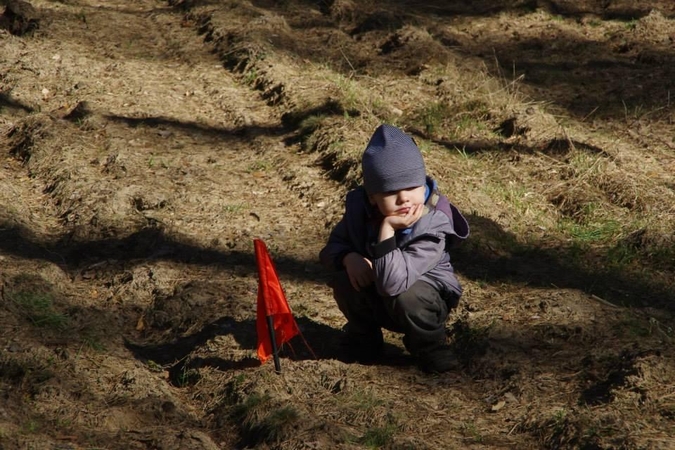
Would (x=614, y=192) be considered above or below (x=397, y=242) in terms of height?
below

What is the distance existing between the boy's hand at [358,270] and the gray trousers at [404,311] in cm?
10

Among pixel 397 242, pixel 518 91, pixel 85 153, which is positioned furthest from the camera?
pixel 518 91

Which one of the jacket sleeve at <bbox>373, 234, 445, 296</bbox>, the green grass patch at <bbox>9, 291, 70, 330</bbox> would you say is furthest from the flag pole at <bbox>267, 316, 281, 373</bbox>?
the green grass patch at <bbox>9, 291, 70, 330</bbox>

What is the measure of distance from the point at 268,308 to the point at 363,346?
55cm

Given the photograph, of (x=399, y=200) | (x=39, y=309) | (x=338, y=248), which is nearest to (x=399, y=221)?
(x=399, y=200)

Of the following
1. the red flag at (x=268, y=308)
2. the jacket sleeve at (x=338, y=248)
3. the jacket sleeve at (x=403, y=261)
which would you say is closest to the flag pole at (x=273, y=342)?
the red flag at (x=268, y=308)

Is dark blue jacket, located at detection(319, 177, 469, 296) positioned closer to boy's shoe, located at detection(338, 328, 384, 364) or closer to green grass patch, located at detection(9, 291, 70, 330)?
boy's shoe, located at detection(338, 328, 384, 364)

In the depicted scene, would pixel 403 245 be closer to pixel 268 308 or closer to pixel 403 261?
pixel 403 261

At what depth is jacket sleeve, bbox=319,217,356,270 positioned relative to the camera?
13.6 ft

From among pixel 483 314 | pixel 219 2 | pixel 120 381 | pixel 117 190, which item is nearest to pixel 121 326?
pixel 120 381

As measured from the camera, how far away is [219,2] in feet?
31.5

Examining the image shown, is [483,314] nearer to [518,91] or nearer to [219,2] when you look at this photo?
[518,91]

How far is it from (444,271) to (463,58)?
4767 mm

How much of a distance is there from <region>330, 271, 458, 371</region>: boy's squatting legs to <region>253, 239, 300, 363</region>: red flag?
0.94ft
